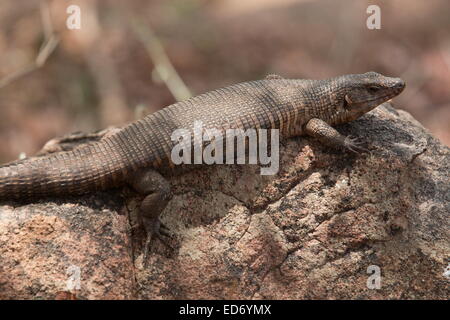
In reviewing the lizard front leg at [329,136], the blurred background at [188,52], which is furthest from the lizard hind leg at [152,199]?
the blurred background at [188,52]

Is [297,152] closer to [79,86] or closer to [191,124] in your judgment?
[191,124]

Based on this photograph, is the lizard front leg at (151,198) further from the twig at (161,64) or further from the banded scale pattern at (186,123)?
the twig at (161,64)


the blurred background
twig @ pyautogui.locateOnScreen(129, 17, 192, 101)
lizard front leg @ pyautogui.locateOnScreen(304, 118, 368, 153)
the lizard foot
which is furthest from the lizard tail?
the blurred background

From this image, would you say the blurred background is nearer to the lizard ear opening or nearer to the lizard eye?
the lizard ear opening

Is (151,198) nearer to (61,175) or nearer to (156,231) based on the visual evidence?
(156,231)

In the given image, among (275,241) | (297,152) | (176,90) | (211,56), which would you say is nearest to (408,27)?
(211,56)
